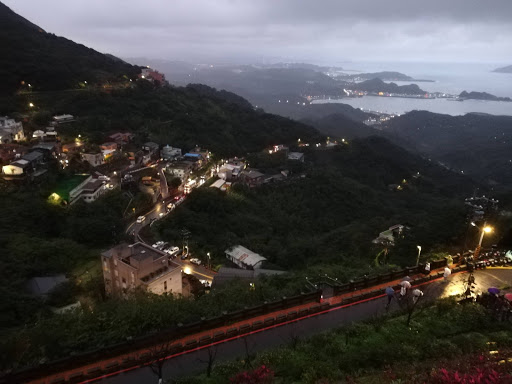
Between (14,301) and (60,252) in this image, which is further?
(60,252)

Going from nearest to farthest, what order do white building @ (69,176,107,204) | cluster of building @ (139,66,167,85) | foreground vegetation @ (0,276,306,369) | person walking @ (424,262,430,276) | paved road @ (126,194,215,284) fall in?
foreground vegetation @ (0,276,306,369) → person walking @ (424,262,430,276) → paved road @ (126,194,215,284) → white building @ (69,176,107,204) → cluster of building @ (139,66,167,85)

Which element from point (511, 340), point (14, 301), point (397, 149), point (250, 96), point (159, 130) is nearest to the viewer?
point (511, 340)

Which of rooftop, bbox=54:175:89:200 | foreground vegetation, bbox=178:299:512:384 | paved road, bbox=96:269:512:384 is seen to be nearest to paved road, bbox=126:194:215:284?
rooftop, bbox=54:175:89:200

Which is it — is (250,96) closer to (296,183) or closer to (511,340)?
(296,183)

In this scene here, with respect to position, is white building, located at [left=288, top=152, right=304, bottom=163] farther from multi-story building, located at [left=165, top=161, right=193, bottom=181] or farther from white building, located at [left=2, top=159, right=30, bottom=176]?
white building, located at [left=2, top=159, right=30, bottom=176]

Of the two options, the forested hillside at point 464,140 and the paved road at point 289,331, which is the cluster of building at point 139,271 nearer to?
the paved road at point 289,331

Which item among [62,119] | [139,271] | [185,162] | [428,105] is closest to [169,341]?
[139,271]

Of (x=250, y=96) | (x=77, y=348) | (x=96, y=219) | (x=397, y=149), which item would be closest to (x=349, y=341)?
(x=77, y=348)

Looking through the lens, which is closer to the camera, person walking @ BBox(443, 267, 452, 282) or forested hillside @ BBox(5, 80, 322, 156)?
person walking @ BBox(443, 267, 452, 282)
